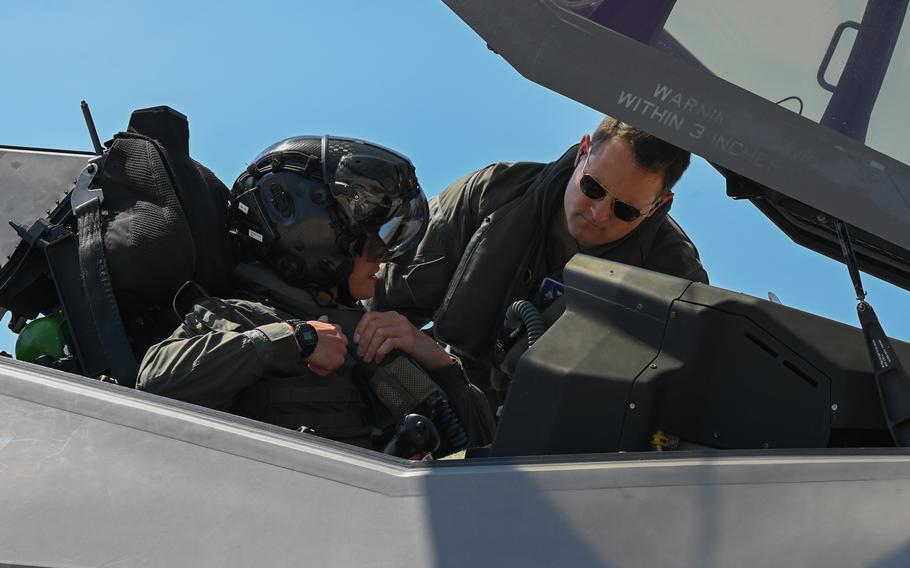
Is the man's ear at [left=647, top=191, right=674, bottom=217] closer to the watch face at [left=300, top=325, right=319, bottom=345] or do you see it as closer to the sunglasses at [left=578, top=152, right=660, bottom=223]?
the sunglasses at [left=578, top=152, right=660, bottom=223]

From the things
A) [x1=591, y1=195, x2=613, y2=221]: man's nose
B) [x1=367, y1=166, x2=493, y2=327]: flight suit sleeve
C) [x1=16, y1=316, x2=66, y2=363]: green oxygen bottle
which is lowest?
[x1=16, y1=316, x2=66, y2=363]: green oxygen bottle

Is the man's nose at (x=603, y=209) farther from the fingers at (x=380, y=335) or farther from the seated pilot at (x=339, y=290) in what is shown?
the fingers at (x=380, y=335)

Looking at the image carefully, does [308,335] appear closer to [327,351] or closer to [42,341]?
[327,351]

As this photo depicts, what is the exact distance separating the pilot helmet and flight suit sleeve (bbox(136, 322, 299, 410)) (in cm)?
41

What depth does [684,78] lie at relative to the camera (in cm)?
161

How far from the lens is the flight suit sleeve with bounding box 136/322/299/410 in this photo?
228 cm

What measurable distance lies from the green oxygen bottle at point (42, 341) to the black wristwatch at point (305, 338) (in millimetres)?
534

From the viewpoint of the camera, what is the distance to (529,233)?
3.21m

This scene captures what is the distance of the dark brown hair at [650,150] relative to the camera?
9.82ft

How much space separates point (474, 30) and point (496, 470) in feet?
2.03

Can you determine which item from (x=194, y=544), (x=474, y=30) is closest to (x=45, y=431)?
(x=194, y=544)

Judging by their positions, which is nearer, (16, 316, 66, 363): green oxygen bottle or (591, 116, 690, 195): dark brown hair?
(16, 316, 66, 363): green oxygen bottle

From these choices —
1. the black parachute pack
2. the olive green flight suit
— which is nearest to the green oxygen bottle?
the black parachute pack

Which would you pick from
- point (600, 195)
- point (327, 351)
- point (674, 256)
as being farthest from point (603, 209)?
point (327, 351)
